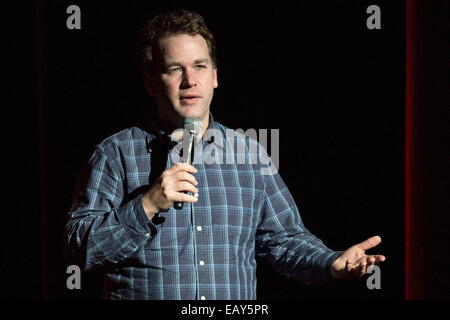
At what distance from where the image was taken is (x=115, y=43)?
113 inches

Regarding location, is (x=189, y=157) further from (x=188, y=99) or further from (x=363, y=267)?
(x=363, y=267)

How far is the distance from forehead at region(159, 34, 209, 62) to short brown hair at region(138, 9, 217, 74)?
0.7 inches

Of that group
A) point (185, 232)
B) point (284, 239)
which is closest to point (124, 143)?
point (185, 232)

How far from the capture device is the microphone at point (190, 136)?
1.86 m

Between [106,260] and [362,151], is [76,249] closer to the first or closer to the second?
[106,260]

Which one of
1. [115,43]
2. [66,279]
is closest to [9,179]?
[66,279]

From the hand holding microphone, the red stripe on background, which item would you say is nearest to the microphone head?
the hand holding microphone

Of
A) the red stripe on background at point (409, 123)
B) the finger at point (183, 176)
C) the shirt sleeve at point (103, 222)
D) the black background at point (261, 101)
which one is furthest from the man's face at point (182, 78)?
the red stripe on background at point (409, 123)

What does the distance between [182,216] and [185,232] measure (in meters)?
0.05

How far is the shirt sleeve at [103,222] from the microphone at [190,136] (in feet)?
0.62

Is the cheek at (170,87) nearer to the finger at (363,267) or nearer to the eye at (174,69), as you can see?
the eye at (174,69)

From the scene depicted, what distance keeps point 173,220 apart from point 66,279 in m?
1.07

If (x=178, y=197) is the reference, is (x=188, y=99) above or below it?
above

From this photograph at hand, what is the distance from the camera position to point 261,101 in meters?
2.88
